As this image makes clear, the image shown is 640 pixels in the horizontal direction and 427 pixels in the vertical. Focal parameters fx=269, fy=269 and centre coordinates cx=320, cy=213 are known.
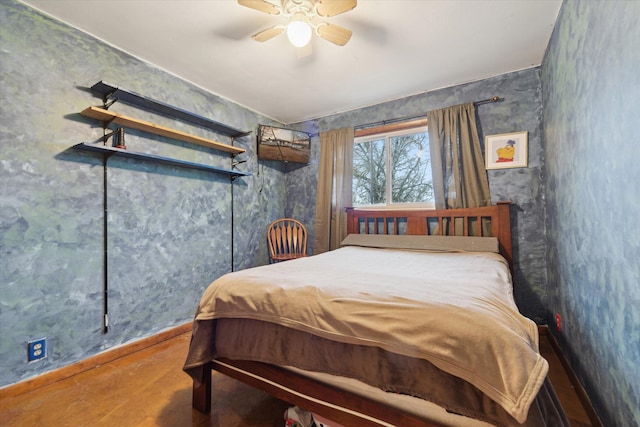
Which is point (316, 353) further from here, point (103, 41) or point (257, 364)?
point (103, 41)

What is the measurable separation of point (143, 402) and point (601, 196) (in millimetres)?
2587

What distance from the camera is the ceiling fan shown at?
4.96ft

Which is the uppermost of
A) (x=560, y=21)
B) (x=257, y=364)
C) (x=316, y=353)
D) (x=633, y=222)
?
(x=560, y=21)

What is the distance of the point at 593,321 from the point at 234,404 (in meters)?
1.93

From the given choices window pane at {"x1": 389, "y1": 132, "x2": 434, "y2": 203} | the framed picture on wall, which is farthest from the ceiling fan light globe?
the framed picture on wall

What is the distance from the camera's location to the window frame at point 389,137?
2992mm

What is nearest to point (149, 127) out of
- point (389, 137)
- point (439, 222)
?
point (389, 137)

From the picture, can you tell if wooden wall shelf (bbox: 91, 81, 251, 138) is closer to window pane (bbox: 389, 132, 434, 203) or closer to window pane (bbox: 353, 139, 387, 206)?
window pane (bbox: 353, 139, 387, 206)

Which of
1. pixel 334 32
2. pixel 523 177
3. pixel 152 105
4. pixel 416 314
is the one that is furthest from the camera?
pixel 523 177

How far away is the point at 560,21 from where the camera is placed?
1767 millimetres

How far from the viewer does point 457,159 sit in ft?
8.81

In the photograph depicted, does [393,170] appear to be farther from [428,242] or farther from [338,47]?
[338,47]

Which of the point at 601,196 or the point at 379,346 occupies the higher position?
the point at 601,196

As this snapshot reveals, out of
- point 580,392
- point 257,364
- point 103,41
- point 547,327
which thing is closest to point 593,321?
point 580,392
